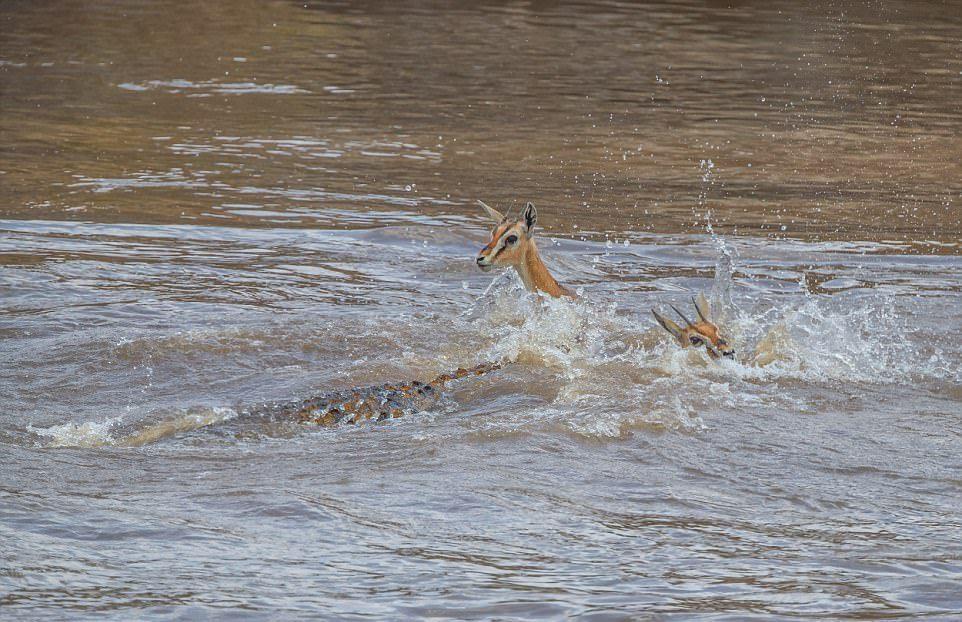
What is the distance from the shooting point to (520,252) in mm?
9219

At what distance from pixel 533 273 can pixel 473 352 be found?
91 centimetres

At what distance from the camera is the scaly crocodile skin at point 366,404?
6.87m

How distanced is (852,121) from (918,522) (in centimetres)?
1384

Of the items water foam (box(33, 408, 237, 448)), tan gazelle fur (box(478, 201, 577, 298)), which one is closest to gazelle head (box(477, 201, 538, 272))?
tan gazelle fur (box(478, 201, 577, 298))

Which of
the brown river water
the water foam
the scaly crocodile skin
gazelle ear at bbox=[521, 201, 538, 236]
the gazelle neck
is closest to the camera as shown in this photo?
the brown river water

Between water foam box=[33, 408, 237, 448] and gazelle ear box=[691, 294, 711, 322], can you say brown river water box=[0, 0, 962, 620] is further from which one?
gazelle ear box=[691, 294, 711, 322]

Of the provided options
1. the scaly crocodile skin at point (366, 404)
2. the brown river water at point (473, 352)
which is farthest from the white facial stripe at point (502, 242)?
the scaly crocodile skin at point (366, 404)

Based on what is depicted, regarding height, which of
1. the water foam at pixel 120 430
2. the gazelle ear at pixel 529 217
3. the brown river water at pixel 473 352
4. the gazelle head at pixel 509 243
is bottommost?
the water foam at pixel 120 430

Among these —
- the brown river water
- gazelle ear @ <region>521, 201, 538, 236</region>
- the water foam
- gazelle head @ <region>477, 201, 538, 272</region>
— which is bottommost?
the water foam

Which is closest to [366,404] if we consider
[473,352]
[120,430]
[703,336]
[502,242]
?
[120,430]

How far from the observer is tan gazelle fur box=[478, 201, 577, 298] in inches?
356

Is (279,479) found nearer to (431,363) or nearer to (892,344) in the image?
(431,363)

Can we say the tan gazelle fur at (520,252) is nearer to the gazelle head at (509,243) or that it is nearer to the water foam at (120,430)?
the gazelle head at (509,243)

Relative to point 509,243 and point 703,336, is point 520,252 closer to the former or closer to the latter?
point 509,243
